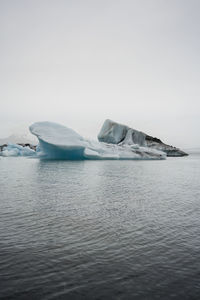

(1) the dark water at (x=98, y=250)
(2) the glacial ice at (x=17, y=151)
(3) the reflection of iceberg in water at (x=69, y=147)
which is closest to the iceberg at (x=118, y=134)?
(3) the reflection of iceberg in water at (x=69, y=147)

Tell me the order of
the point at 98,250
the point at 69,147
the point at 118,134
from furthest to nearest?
the point at 118,134 → the point at 69,147 → the point at 98,250

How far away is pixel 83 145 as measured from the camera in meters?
31.0

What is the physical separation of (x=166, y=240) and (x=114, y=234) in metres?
1.03

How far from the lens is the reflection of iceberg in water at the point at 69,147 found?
30.0 meters

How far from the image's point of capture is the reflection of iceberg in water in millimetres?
30016

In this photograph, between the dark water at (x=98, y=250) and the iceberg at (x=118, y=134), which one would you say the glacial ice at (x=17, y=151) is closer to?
the iceberg at (x=118, y=134)

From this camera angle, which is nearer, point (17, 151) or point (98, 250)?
point (98, 250)

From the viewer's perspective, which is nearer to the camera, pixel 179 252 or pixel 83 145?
pixel 179 252

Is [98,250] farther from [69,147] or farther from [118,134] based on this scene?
[118,134]

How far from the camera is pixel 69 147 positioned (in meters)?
30.6

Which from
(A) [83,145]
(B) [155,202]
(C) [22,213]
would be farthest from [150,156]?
(C) [22,213]

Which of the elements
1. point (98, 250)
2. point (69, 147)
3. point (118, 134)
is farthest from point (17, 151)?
point (98, 250)

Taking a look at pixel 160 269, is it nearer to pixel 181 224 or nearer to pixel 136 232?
pixel 136 232

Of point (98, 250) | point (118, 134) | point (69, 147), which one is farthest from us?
point (118, 134)
